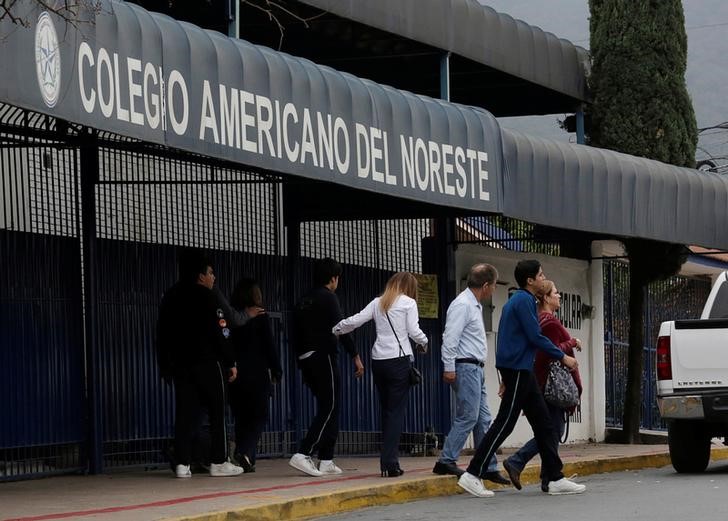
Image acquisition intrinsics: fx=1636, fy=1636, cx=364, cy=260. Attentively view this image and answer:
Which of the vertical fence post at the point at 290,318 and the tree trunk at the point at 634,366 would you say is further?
the tree trunk at the point at 634,366

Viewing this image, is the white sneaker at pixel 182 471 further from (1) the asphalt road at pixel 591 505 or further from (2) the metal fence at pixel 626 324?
(2) the metal fence at pixel 626 324

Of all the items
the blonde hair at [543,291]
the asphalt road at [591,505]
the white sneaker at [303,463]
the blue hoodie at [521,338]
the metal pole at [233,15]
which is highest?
the metal pole at [233,15]

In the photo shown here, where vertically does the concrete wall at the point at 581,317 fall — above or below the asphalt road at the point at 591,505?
above

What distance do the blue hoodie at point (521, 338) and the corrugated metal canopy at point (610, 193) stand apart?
3996 millimetres

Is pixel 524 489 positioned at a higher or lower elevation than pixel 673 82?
lower

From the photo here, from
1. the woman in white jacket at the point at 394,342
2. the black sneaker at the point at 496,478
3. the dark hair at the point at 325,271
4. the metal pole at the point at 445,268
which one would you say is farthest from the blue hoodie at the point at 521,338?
the metal pole at the point at 445,268

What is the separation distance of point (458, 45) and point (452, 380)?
7.30 meters

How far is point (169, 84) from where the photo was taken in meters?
11.7

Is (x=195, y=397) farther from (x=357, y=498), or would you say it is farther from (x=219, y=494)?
(x=357, y=498)

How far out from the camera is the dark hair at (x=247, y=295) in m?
14.3

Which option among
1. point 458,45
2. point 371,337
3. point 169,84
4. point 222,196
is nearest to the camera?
point 169,84

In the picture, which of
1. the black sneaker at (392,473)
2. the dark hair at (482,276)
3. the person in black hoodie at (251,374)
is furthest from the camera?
the person in black hoodie at (251,374)

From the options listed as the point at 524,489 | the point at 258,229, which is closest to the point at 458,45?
the point at 258,229

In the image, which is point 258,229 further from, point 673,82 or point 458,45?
point 673,82
